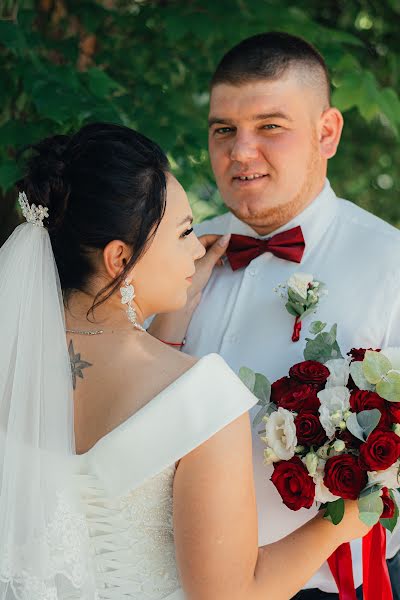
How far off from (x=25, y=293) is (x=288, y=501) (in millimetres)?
957

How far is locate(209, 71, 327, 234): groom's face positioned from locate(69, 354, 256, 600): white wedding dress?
1307 mm

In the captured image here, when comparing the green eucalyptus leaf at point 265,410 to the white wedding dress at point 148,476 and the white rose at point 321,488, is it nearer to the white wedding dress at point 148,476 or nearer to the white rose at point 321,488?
the white rose at point 321,488

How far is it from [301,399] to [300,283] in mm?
527

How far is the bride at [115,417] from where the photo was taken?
2.06m

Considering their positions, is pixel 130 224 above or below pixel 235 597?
above

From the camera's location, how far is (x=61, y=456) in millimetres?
2186

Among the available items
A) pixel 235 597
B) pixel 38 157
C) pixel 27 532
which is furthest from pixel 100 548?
pixel 38 157

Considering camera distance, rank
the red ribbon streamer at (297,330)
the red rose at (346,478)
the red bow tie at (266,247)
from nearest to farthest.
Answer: the red rose at (346,478)
the red ribbon streamer at (297,330)
the red bow tie at (266,247)

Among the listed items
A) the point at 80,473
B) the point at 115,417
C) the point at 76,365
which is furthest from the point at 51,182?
the point at 80,473

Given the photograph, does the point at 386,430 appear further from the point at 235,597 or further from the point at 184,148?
the point at 184,148

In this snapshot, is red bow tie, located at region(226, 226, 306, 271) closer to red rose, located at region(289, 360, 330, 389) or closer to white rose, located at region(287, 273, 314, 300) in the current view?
white rose, located at region(287, 273, 314, 300)

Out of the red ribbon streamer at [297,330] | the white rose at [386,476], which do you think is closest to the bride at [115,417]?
the white rose at [386,476]

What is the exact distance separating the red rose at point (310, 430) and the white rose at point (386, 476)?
19cm

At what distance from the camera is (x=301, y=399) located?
99.1 inches
